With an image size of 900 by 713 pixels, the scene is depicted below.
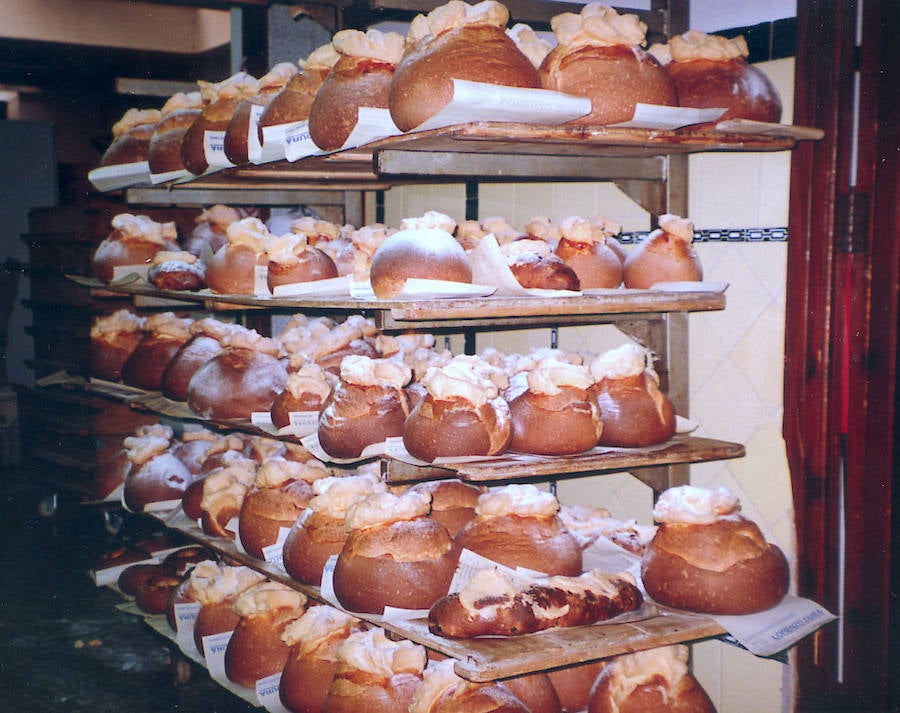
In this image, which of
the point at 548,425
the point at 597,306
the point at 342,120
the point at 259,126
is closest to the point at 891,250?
the point at 597,306

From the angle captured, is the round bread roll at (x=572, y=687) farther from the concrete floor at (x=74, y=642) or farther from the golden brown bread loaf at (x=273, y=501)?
the concrete floor at (x=74, y=642)

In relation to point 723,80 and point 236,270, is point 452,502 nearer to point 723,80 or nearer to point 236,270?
point 236,270

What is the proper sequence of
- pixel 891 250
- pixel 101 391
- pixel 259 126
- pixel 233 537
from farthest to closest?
pixel 101 391, pixel 233 537, pixel 259 126, pixel 891 250

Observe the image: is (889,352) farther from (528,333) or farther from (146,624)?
(146,624)

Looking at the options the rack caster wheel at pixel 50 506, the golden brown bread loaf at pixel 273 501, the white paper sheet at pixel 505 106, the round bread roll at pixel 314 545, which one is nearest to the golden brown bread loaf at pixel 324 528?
the round bread roll at pixel 314 545

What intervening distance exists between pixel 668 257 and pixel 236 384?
1.50 m

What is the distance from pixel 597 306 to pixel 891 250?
71 cm

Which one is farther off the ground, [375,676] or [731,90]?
[731,90]

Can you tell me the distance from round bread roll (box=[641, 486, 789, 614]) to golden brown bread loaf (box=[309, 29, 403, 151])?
1.21m

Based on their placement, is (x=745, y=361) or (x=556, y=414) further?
(x=745, y=361)

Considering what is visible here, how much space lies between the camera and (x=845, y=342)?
95.1 inches

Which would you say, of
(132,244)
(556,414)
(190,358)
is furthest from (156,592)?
(556,414)

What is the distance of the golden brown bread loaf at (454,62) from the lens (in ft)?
7.07

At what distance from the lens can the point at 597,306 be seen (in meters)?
2.31
